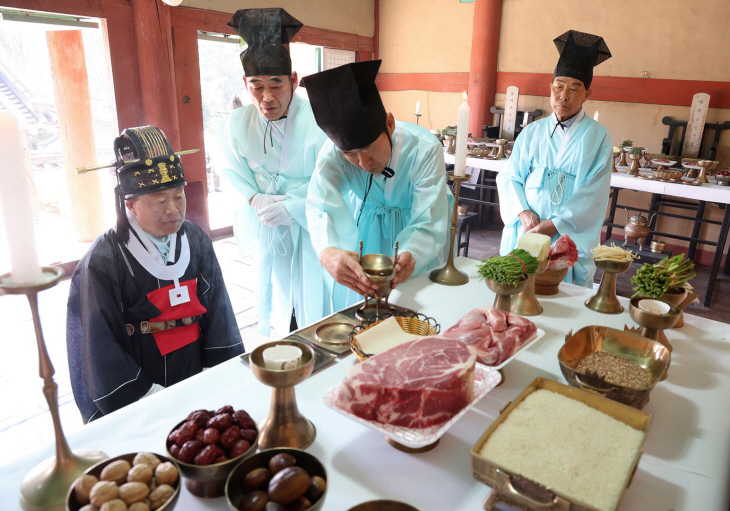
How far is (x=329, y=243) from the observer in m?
2.22

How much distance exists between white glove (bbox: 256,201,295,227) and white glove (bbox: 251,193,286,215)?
5cm

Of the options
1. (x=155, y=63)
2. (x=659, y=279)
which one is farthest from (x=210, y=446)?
(x=155, y=63)

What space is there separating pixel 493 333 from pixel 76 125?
5634 millimetres

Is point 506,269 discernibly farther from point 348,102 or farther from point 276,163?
point 276,163

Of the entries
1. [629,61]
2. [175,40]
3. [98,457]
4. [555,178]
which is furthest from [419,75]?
[98,457]

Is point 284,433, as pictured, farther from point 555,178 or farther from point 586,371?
point 555,178

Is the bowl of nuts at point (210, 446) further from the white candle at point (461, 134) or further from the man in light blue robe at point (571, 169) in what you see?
the man in light blue robe at point (571, 169)

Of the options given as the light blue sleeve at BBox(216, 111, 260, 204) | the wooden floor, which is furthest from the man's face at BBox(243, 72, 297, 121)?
the wooden floor

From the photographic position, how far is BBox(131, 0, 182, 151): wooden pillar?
5164 millimetres

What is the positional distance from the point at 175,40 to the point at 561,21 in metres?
5.06

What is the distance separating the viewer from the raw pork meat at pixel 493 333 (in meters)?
1.44

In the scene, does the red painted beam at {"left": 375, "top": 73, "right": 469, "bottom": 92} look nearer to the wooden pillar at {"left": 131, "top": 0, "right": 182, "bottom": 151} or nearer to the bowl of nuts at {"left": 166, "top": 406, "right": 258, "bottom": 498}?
the wooden pillar at {"left": 131, "top": 0, "right": 182, "bottom": 151}

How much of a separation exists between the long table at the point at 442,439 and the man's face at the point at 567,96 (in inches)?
78.4

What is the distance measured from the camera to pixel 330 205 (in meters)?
2.32
